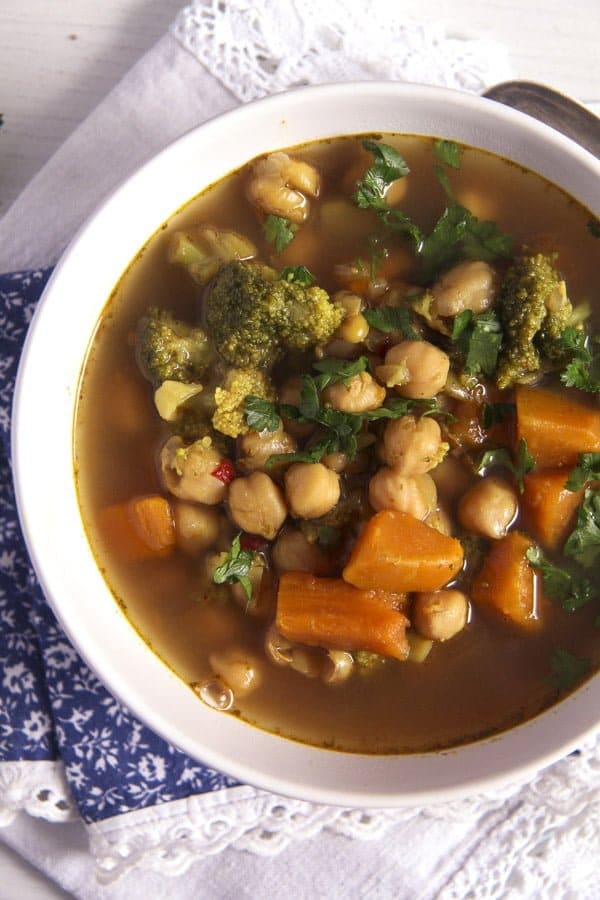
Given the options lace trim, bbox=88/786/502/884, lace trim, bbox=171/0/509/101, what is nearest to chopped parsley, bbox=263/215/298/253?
lace trim, bbox=171/0/509/101

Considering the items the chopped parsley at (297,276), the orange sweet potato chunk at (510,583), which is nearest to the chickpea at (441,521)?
the orange sweet potato chunk at (510,583)

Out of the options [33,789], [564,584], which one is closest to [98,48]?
[564,584]

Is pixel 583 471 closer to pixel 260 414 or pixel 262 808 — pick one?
pixel 260 414

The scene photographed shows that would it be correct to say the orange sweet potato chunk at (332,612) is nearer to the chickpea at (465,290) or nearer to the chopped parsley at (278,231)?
the chickpea at (465,290)

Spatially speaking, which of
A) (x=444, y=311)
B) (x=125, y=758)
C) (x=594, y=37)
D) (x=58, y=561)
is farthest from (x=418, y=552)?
(x=594, y=37)

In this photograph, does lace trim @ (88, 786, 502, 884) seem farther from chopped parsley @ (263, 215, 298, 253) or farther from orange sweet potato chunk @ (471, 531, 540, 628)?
chopped parsley @ (263, 215, 298, 253)

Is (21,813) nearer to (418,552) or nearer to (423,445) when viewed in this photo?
(418,552)
